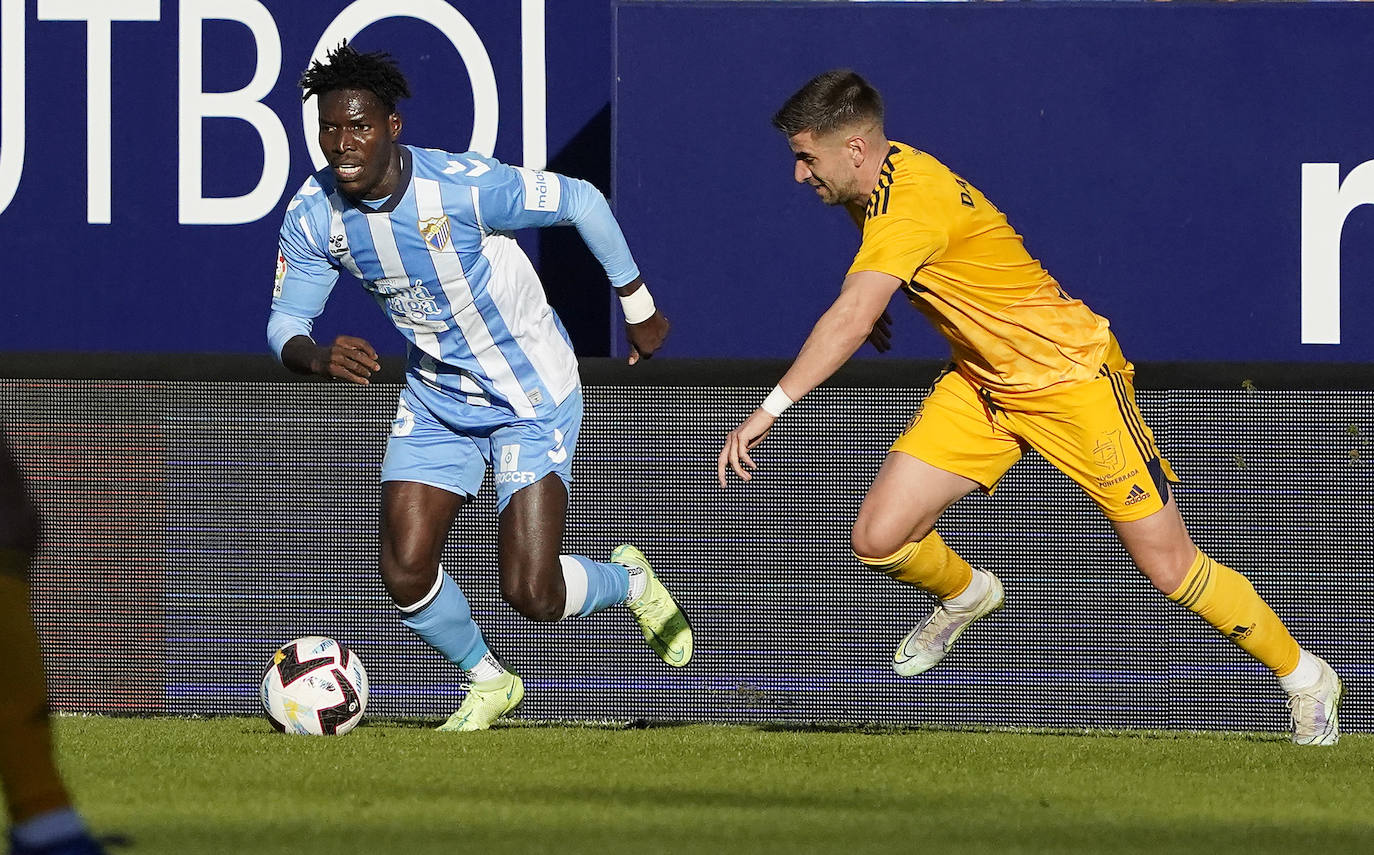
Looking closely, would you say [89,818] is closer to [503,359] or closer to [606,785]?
[606,785]

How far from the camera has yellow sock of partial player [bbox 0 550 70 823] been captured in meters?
3.41

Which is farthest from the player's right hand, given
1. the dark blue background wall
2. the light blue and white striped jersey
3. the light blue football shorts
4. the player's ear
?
the dark blue background wall

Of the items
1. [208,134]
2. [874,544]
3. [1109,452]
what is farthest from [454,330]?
[208,134]

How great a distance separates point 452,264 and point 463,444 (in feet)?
2.04

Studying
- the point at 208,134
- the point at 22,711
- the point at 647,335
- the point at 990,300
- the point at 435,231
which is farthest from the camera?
the point at 208,134

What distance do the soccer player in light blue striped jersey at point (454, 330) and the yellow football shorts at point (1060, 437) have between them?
1.03 meters

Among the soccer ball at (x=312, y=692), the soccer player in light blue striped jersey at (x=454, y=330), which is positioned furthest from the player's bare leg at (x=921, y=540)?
the soccer ball at (x=312, y=692)

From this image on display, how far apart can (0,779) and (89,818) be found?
1.18 meters

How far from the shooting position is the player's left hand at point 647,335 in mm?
6676

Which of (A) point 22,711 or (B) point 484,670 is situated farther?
(B) point 484,670

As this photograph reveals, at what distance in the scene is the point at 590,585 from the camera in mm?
6660

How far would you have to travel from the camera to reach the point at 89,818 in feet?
15.2

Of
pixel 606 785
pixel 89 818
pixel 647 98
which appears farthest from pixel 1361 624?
pixel 89 818

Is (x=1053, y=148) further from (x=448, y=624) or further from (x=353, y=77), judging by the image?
(x=448, y=624)
